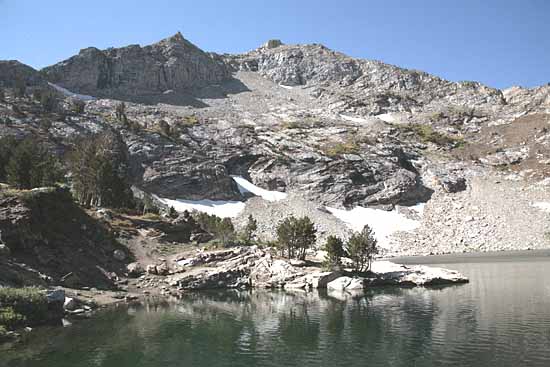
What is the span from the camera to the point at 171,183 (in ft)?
468

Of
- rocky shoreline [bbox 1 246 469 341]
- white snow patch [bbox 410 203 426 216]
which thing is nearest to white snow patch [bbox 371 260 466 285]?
rocky shoreline [bbox 1 246 469 341]

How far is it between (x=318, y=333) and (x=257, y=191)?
120 m

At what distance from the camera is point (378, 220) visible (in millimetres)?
139125

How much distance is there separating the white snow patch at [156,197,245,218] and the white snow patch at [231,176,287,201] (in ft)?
33.8

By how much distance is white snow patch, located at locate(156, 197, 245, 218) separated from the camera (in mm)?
132625

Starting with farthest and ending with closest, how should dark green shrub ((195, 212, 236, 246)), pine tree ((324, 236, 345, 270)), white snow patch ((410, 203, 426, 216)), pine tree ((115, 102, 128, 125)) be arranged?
1. pine tree ((115, 102, 128, 125))
2. white snow patch ((410, 203, 426, 216))
3. dark green shrub ((195, 212, 236, 246))
4. pine tree ((324, 236, 345, 270))

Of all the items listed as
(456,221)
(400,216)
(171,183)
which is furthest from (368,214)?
(171,183)

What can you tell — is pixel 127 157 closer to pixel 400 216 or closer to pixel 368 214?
pixel 368 214

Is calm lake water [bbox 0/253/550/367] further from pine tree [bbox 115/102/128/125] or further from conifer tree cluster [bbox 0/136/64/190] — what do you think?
pine tree [bbox 115/102/128/125]

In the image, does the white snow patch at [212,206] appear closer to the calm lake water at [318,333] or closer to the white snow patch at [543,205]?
the calm lake water at [318,333]

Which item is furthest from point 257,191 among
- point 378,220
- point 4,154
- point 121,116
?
point 4,154

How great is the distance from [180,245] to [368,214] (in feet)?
276

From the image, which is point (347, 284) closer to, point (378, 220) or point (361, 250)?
point (361, 250)

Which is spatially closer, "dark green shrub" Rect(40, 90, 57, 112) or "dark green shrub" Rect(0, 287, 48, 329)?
"dark green shrub" Rect(0, 287, 48, 329)
